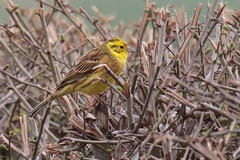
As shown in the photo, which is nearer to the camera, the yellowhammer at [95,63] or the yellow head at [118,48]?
the yellowhammer at [95,63]

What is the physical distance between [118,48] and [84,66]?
0.27m

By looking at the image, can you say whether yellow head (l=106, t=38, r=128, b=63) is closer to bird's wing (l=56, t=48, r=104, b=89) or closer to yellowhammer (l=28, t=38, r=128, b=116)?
yellowhammer (l=28, t=38, r=128, b=116)

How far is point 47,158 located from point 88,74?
148 cm

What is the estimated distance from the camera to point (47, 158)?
123 inches

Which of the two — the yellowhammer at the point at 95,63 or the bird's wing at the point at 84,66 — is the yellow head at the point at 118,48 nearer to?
the yellowhammer at the point at 95,63

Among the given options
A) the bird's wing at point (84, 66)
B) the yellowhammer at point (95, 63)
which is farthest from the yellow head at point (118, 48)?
the bird's wing at point (84, 66)

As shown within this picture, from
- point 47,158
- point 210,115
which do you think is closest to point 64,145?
point 47,158

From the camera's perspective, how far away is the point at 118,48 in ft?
14.6

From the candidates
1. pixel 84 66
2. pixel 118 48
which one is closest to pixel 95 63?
pixel 84 66

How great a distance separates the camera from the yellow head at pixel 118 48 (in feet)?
14.6

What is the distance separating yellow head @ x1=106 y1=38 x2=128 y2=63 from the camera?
4.44 m

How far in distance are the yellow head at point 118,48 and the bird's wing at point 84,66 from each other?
12 cm

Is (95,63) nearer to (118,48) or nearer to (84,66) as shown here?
(84,66)

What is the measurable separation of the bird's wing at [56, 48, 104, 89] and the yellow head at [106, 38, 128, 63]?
125mm
